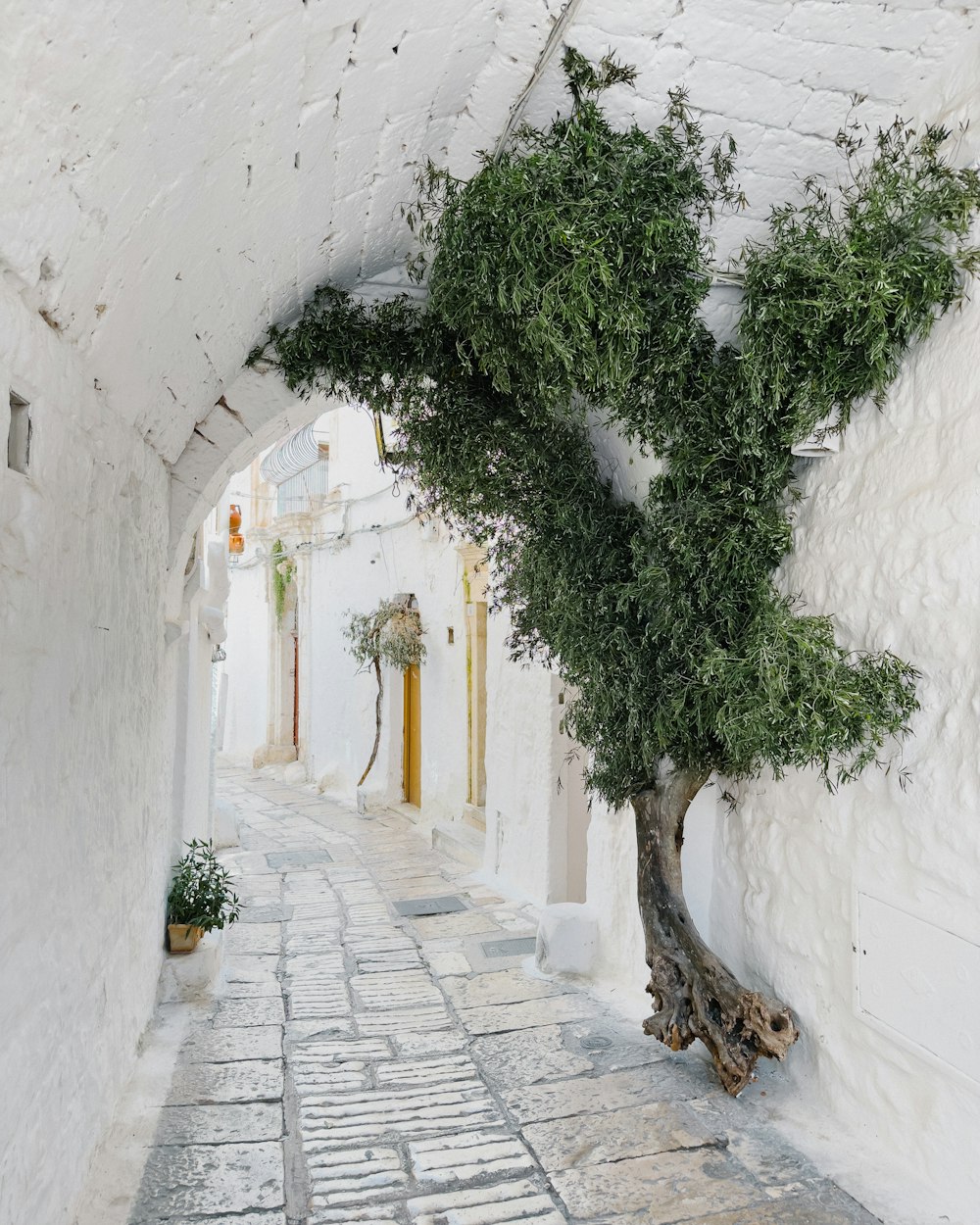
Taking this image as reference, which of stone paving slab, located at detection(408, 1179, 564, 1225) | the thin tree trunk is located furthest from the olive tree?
the thin tree trunk

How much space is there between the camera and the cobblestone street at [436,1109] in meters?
2.98

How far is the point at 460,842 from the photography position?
840 centimetres

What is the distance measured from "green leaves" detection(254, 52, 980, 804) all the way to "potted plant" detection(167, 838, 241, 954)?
237 cm

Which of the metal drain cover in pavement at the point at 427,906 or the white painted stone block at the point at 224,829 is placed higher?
the white painted stone block at the point at 224,829

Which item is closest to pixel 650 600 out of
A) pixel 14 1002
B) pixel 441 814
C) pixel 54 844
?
pixel 54 844

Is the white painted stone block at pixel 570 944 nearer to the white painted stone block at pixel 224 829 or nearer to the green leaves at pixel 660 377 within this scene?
the green leaves at pixel 660 377

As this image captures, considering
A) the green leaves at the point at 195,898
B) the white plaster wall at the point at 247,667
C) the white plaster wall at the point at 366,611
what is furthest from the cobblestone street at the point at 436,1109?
the white plaster wall at the point at 247,667

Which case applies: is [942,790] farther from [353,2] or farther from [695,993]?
[353,2]

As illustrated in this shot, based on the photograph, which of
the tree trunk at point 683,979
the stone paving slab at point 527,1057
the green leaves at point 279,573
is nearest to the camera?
the tree trunk at point 683,979

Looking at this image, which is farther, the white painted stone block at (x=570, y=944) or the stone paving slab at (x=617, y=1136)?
the white painted stone block at (x=570, y=944)

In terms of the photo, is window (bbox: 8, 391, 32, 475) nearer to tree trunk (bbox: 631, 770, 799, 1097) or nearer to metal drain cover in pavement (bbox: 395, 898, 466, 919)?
tree trunk (bbox: 631, 770, 799, 1097)

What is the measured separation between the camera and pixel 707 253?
3.54 metres

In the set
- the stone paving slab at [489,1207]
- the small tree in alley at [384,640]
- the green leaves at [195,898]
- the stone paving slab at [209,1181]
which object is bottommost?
the stone paving slab at [489,1207]

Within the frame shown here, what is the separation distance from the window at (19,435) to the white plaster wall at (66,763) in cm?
3
